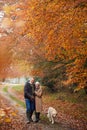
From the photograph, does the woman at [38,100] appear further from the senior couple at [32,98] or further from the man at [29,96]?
the man at [29,96]

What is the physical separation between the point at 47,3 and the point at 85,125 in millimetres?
6270

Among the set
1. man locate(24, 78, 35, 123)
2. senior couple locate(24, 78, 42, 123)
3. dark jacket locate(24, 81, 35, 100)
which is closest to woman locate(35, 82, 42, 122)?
senior couple locate(24, 78, 42, 123)

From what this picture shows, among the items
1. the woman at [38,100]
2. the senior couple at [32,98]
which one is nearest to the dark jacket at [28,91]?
the senior couple at [32,98]

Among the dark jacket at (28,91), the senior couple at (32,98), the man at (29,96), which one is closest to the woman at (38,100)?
the senior couple at (32,98)

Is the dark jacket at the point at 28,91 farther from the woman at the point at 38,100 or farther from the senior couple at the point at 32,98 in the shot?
the woman at the point at 38,100

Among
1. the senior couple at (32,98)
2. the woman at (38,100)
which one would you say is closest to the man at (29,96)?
the senior couple at (32,98)

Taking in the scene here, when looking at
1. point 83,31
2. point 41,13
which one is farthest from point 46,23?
point 83,31

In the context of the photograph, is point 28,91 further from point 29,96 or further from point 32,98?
point 32,98

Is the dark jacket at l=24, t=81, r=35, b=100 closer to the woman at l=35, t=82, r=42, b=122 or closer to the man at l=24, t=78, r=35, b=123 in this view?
the man at l=24, t=78, r=35, b=123

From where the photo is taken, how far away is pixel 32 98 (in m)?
14.8

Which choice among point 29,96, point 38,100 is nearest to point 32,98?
point 29,96

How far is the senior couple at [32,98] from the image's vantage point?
14820mm

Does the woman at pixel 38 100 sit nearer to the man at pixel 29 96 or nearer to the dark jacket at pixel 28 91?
the man at pixel 29 96

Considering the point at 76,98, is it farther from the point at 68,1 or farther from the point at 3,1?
the point at 68,1
